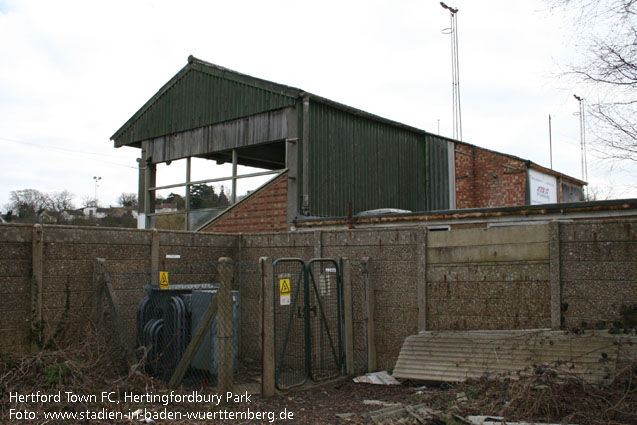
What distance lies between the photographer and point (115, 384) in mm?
6574

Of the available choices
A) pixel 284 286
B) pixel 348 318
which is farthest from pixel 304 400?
pixel 348 318

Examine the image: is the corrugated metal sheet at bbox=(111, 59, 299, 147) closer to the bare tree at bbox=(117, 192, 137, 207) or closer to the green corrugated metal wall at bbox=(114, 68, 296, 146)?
the green corrugated metal wall at bbox=(114, 68, 296, 146)

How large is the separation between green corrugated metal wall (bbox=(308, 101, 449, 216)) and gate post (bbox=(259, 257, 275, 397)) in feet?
20.6

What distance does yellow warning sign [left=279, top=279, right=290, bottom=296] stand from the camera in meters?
7.54

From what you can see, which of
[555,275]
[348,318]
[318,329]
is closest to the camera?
[555,275]

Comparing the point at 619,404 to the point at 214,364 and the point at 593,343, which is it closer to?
the point at 593,343

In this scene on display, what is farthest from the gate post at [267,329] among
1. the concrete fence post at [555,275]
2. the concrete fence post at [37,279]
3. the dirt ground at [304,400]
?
the concrete fence post at [555,275]

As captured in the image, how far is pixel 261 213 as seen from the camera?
13938mm

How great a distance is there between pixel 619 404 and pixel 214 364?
16.4ft

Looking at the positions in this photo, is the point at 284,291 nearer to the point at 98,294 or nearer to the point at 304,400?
the point at 304,400

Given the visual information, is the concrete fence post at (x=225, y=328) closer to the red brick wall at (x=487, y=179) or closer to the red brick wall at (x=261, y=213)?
the red brick wall at (x=261, y=213)

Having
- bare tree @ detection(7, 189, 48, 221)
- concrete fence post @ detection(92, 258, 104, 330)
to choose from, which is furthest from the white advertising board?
bare tree @ detection(7, 189, 48, 221)

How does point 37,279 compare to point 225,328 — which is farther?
point 37,279

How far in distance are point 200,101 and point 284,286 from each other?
984cm
